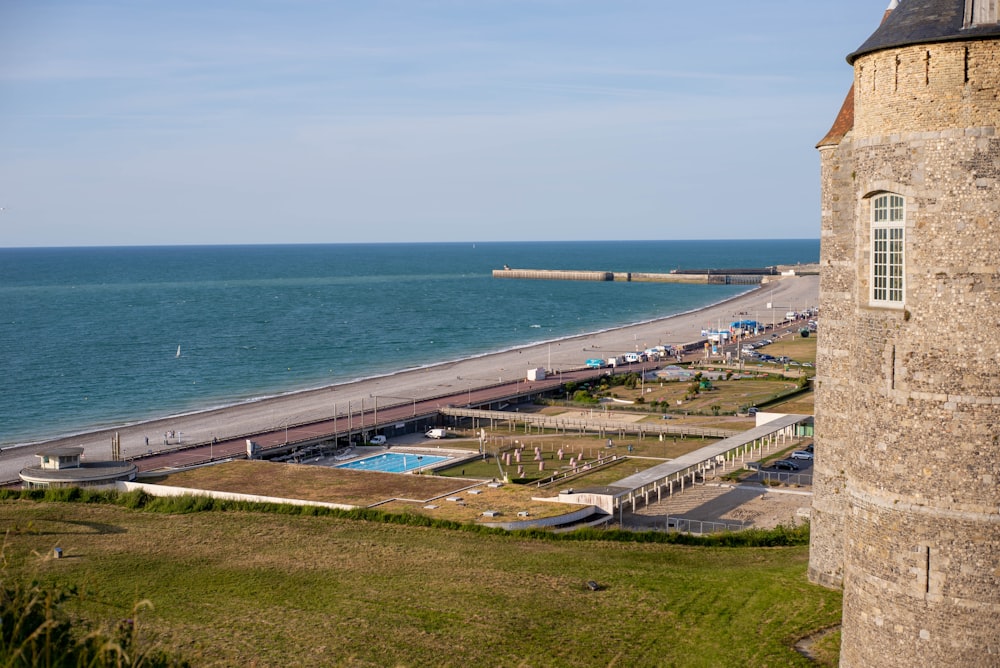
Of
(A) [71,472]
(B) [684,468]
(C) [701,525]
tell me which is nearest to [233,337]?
(A) [71,472]

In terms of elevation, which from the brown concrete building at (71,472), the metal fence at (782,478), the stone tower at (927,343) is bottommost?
the metal fence at (782,478)

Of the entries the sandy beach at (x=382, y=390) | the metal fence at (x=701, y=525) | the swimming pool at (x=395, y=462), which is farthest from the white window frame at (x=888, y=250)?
the sandy beach at (x=382, y=390)

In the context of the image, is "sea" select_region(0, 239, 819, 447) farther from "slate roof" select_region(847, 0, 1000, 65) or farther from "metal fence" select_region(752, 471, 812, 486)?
"slate roof" select_region(847, 0, 1000, 65)

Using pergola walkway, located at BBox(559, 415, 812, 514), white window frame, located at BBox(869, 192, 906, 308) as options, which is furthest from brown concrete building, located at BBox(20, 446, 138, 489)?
white window frame, located at BBox(869, 192, 906, 308)

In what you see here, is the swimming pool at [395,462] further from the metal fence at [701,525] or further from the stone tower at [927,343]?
the stone tower at [927,343]

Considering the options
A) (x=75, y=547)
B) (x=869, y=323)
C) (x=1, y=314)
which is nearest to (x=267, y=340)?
(x=1, y=314)

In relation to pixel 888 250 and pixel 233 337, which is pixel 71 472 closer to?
pixel 888 250

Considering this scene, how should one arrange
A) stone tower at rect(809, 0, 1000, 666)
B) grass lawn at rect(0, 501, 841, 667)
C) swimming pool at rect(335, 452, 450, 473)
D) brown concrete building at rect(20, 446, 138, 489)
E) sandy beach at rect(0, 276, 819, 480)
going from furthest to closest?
sandy beach at rect(0, 276, 819, 480) → swimming pool at rect(335, 452, 450, 473) → brown concrete building at rect(20, 446, 138, 489) → grass lawn at rect(0, 501, 841, 667) → stone tower at rect(809, 0, 1000, 666)
